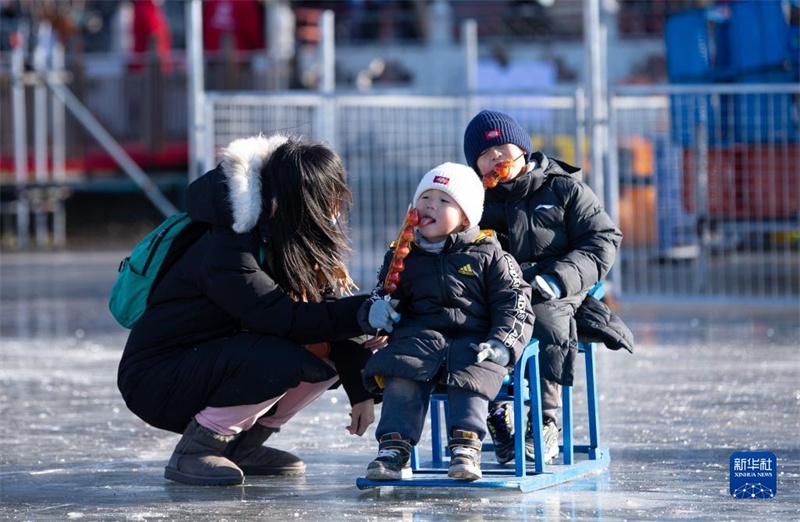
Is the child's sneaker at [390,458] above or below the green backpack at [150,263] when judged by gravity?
below

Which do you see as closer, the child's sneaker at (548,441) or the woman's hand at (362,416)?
the woman's hand at (362,416)

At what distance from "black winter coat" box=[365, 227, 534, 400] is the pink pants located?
480 mm

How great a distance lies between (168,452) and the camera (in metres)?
6.54

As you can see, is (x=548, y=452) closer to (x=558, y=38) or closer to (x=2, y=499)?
(x=2, y=499)

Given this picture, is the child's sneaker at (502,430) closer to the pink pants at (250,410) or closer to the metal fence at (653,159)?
the pink pants at (250,410)

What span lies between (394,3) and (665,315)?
12471mm

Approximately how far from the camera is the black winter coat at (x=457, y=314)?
518 cm

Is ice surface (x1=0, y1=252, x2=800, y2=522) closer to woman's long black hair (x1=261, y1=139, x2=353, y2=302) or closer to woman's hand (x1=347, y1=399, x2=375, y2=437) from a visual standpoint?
woman's hand (x1=347, y1=399, x2=375, y2=437)

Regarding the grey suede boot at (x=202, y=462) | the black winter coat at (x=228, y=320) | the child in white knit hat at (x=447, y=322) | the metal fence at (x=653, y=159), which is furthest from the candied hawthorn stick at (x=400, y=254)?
the metal fence at (x=653, y=159)

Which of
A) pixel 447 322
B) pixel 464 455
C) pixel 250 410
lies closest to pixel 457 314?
pixel 447 322

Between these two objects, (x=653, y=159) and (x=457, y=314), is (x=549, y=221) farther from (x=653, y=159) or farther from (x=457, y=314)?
(x=653, y=159)

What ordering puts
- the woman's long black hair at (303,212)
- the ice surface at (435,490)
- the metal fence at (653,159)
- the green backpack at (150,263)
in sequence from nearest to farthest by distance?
the ice surface at (435,490) < the woman's long black hair at (303,212) < the green backpack at (150,263) < the metal fence at (653,159)

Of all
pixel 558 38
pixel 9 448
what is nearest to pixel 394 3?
pixel 558 38

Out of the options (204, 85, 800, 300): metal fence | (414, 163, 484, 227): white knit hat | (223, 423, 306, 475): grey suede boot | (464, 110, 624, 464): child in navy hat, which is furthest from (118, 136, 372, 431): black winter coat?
(204, 85, 800, 300): metal fence
